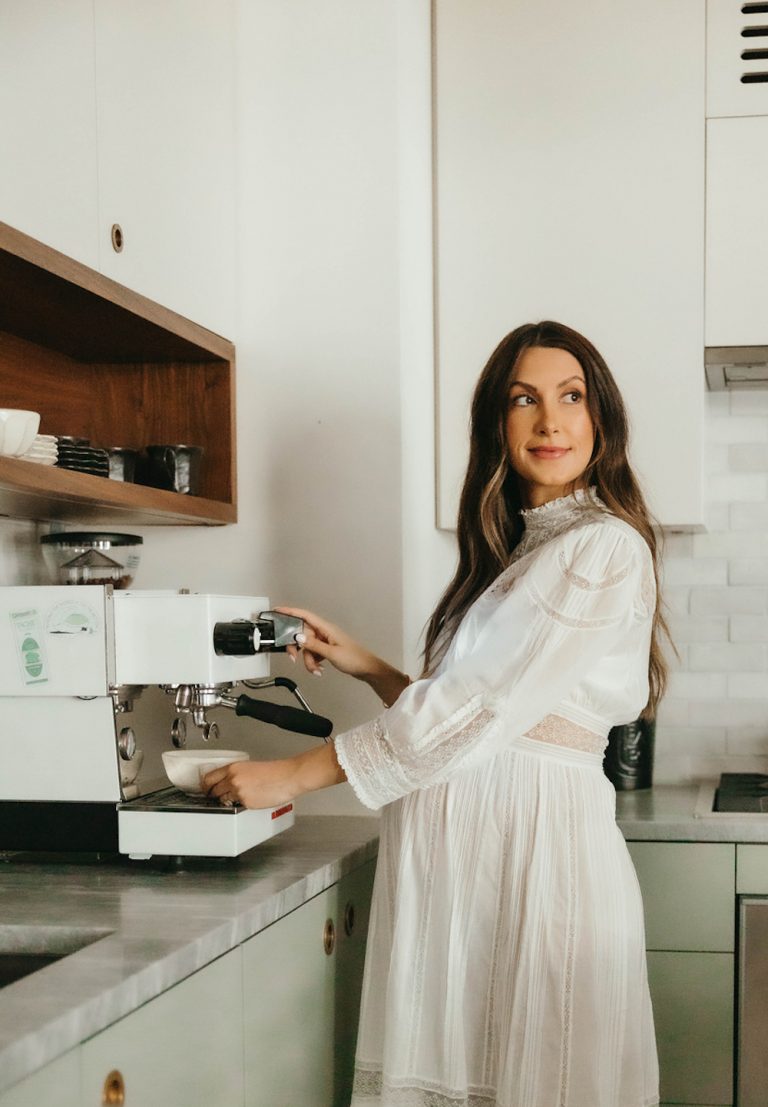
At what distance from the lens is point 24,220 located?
1.67 metres

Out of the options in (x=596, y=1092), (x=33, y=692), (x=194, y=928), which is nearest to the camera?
(x=194, y=928)

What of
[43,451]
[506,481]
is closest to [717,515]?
[506,481]

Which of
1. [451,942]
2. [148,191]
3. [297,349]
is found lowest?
[451,942]

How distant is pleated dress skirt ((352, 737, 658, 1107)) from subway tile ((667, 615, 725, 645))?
120 cm

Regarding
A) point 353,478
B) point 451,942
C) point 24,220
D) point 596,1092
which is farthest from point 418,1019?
point 24,220

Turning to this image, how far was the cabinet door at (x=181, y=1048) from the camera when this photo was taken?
3.88ft

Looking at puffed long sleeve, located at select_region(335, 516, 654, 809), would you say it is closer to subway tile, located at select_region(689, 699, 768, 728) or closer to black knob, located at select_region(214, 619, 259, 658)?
black knob, located at select_region(214, 619, 259, 658)

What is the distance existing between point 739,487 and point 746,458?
2.6 inches

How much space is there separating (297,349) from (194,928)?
3.98ft

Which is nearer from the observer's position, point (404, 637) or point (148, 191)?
point (148, 191)

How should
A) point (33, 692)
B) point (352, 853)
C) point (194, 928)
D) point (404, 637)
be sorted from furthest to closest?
1. point (404, 637)
2. point (352, 853)
3. point (33, 692)
4. point (194, 928)

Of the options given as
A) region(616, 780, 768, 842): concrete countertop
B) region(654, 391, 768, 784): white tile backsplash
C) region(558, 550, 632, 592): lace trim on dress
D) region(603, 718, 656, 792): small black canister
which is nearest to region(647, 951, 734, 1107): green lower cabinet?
region(616, 780, 768, 842): concrete countertop

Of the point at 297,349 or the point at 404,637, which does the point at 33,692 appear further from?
the point at 297,349

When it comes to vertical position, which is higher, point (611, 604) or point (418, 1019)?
point (611, 604)
